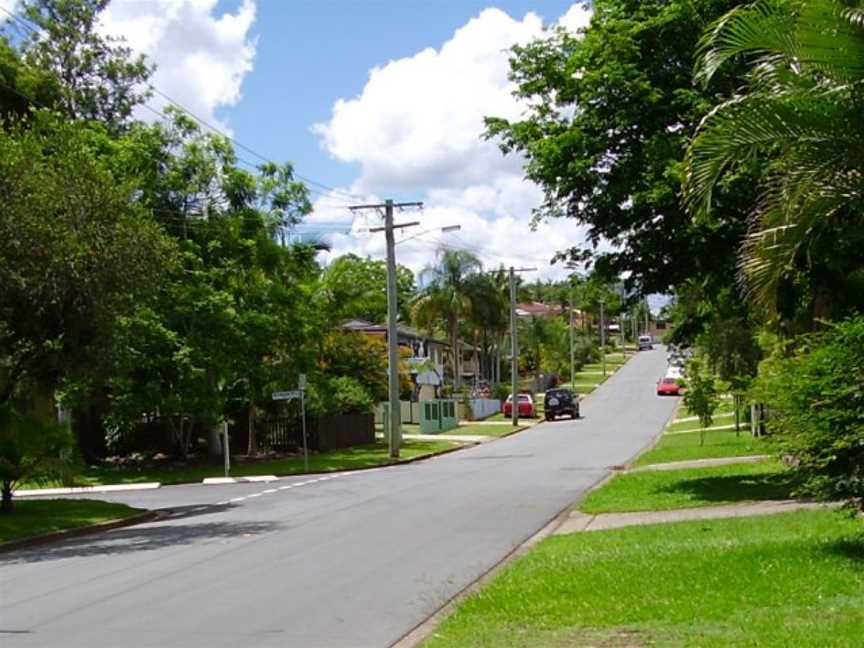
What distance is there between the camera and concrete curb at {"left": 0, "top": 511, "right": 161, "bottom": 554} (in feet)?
59.9

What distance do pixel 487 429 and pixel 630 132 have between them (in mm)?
37770

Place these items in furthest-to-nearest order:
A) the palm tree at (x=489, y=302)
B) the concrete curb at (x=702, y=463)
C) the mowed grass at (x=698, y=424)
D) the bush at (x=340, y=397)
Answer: the palm tree at (x=489, y=302) < the mowed grass at (x=698, y=424) < the bush at (x=340, y=397) < the concrete curb at (x=702, y=463)

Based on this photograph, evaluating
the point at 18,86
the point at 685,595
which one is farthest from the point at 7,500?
the point at 18,86

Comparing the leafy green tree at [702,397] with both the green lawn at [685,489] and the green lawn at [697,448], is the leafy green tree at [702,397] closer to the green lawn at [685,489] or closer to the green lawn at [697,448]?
the green lawn at [697,448]

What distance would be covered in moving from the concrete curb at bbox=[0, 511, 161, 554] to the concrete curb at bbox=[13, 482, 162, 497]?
884 centimetres

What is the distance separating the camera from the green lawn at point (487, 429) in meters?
53.2

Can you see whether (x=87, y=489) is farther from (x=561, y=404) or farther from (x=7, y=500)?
(x=561, y=404)

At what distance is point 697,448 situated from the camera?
107 ft

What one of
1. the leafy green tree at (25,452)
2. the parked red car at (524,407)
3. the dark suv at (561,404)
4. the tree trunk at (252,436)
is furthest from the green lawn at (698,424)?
Result: the leafy green tree at (25,452)

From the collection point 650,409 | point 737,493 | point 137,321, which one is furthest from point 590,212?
point 650,409

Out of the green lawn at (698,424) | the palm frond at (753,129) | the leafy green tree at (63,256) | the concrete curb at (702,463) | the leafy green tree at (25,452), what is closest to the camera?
the palm frond at (753,129)

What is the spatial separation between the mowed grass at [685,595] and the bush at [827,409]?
731mm

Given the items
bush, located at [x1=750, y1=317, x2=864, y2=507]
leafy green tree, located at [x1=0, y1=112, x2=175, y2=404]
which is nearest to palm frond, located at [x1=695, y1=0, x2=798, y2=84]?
bush, located at [x1=750, y1=317, x2=864, y2=507]

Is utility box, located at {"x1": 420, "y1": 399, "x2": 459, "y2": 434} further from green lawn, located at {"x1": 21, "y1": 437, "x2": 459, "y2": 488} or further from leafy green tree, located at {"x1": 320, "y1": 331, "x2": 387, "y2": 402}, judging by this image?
green lawn, located at {"x1": 21, "y1": 437, "x2": 459, "y2": 488}
